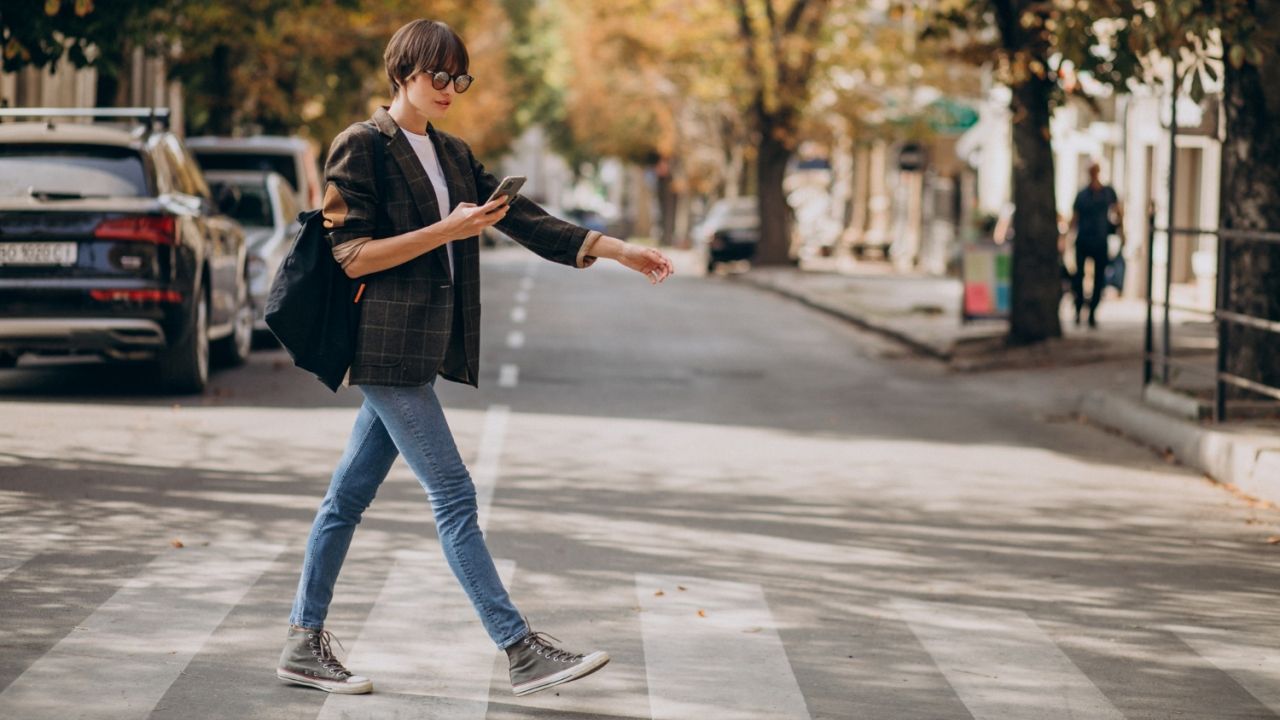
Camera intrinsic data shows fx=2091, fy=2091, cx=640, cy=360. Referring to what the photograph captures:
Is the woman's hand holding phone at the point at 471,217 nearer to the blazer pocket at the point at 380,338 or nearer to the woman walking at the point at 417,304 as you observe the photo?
the woman walking at the point at 417,304

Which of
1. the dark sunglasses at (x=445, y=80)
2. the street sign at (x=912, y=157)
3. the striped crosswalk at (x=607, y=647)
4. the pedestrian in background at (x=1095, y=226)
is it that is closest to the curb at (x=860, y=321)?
the pedestrian in background at (x=1095, y=226)

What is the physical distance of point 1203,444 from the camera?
39.4ft

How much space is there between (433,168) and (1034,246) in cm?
1444

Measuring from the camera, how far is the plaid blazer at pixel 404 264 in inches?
225

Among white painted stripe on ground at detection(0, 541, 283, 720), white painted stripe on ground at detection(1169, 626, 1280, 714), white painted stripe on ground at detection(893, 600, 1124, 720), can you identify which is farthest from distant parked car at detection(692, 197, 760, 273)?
white painted stripe on ground at detection(1169, 626, 1280, 714)

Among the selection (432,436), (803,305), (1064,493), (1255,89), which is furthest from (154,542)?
(803,305)

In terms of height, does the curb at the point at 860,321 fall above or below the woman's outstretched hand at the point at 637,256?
below

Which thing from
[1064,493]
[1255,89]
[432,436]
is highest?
[1255,89]

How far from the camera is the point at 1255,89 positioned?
13.7 meters

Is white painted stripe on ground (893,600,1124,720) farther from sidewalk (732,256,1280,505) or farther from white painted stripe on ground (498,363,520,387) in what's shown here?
white painted stripe on ground (498,363,520,387)

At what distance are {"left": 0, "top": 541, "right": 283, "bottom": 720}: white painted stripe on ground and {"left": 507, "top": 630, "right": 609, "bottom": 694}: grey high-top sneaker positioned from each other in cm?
98

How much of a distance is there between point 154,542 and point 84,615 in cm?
156

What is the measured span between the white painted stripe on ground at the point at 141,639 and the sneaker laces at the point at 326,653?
425 mm

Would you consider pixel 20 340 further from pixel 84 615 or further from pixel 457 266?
pixel 457 266
